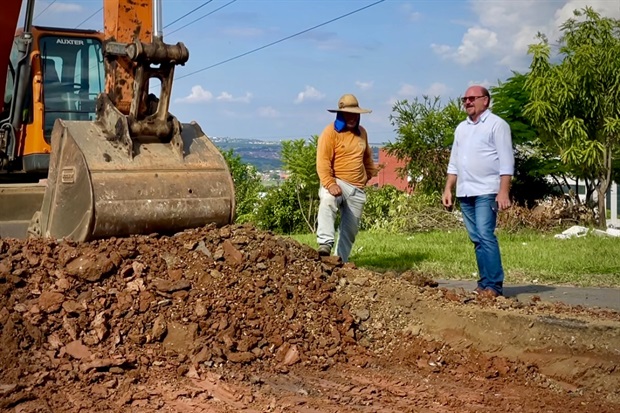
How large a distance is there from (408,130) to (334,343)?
1530 centimetres

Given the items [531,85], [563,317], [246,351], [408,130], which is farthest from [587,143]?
[246,351]

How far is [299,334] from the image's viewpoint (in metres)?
6.38

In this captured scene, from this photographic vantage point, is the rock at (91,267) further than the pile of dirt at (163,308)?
Yes

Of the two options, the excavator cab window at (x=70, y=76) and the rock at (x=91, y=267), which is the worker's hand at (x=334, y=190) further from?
the excavator cab window at (x=70, y=76)

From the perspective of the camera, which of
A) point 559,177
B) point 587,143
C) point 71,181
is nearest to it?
point 71,181

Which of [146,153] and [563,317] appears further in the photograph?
[146,153]

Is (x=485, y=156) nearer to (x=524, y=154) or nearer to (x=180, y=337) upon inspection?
(x=180, y=337)

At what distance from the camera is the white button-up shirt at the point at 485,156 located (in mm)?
8000

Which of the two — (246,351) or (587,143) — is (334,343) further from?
(587,143)

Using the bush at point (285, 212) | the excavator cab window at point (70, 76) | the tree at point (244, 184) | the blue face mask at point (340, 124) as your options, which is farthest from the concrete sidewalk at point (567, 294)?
the tree at point (244, 184)

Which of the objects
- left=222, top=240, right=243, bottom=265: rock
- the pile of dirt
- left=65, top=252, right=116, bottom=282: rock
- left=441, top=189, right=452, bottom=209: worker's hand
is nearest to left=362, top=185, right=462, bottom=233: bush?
left=441, top=189, right=452, bottom=209: worker's hand

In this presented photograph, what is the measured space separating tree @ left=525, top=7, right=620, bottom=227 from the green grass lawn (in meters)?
2.74

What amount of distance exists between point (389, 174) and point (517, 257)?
835 inches

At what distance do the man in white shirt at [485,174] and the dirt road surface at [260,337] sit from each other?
3.00 ft
